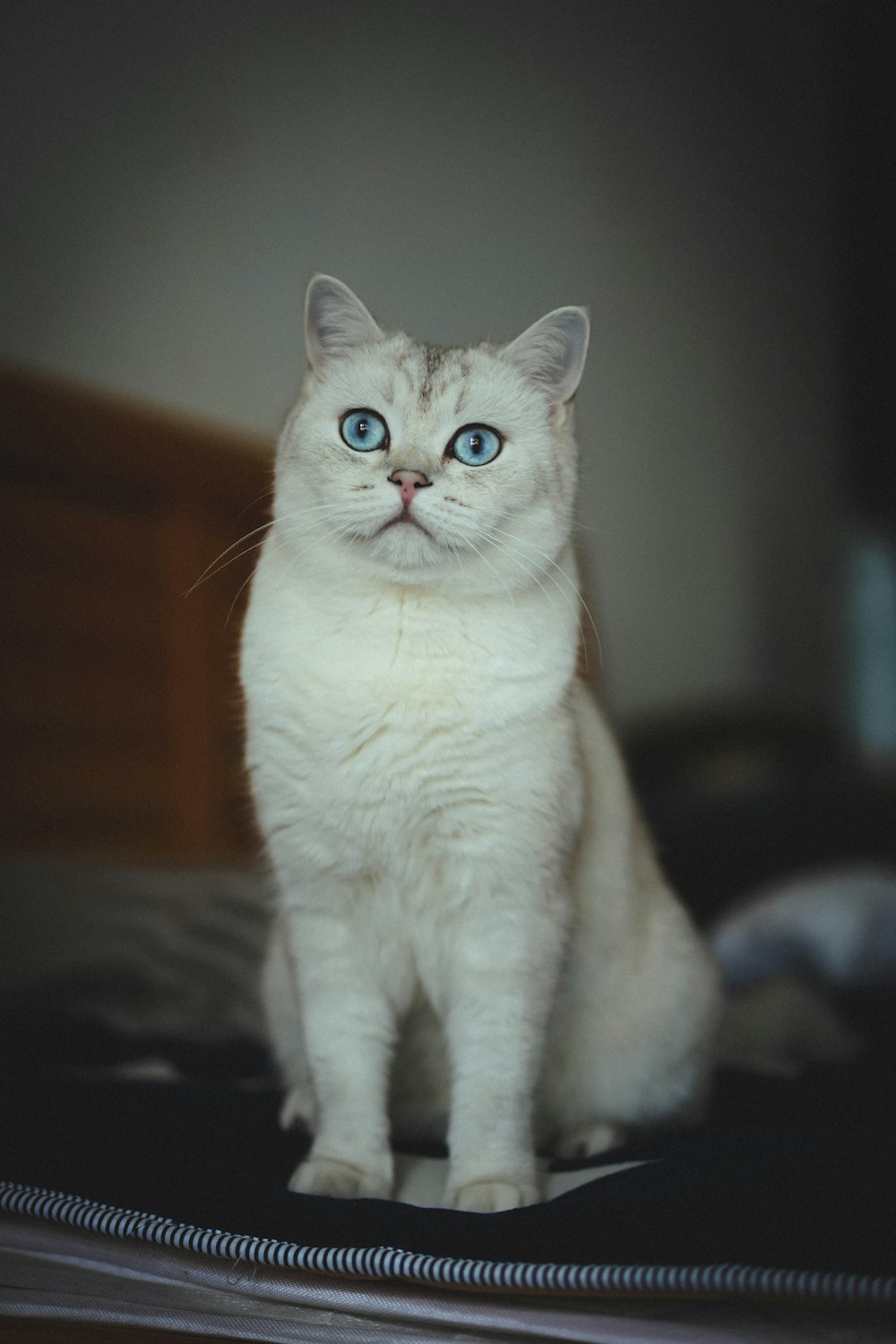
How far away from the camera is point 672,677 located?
3.26m

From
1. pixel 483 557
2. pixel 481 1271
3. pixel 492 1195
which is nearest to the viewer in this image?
pixel 481 1271

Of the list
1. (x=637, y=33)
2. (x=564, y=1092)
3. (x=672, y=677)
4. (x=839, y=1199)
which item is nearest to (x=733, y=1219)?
(x=839, y=1199)

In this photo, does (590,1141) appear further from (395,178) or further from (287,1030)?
(395,178)

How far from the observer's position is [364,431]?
977 millimetres

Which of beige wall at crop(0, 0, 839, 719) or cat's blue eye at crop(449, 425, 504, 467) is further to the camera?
beige wall at crop(0, 0, 839, 719)

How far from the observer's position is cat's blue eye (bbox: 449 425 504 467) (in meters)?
0.97

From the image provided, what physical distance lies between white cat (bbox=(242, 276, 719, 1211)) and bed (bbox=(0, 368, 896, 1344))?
0.29 feet

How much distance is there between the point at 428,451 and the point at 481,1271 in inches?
24.9

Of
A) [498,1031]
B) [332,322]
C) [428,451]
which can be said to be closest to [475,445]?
[428,451]

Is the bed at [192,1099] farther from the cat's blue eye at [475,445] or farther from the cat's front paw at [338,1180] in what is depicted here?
the cat's blue eye at [475,445]

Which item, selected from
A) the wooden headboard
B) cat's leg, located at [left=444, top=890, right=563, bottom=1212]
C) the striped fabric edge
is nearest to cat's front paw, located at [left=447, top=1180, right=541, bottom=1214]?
cat's leg, located at [left=444, top=890, right=563, bottom=1212]

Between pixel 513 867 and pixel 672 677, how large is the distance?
238cm

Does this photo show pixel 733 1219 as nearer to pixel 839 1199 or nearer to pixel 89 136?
pixel 839 1199

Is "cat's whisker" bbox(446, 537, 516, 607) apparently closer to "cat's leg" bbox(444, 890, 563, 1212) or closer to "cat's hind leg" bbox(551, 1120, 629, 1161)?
"cat's leg" bbox(444, 890, 563, 1212)
